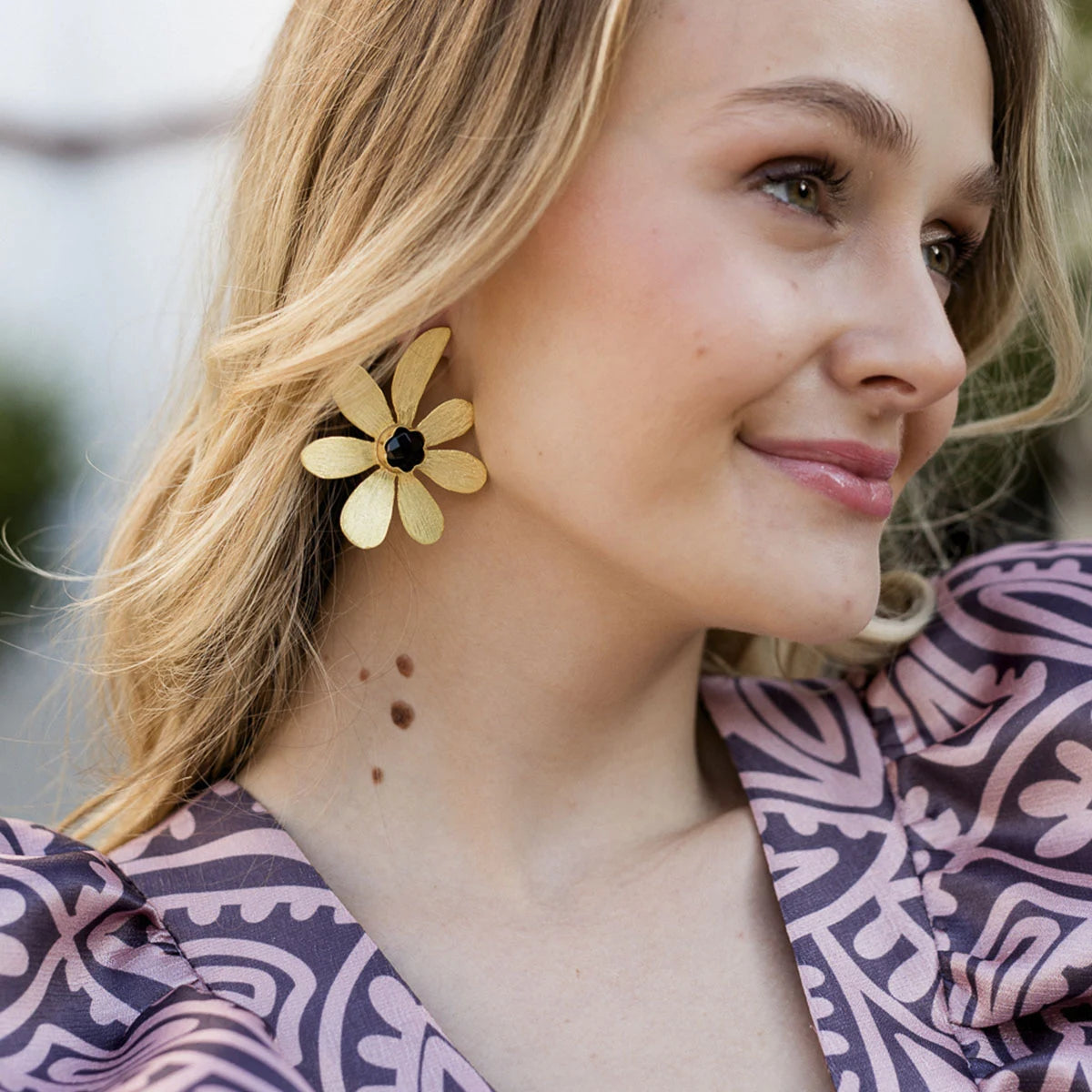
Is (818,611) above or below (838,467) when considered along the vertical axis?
below

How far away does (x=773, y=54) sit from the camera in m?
1.22

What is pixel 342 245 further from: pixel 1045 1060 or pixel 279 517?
pixel 1045 1060

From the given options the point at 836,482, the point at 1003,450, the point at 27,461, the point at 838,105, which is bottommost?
the point at 1003,450

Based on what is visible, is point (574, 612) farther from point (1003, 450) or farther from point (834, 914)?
point (1003, 450)

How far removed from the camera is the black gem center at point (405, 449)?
138 centimetres

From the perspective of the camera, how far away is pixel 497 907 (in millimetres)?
1398

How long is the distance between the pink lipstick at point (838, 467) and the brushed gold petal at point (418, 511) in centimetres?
35

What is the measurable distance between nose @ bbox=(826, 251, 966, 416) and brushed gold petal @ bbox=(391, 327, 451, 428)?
16.1 inches

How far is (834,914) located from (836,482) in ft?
1.52

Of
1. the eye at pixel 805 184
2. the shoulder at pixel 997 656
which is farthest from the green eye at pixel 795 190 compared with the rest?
the shoulder at pixel 997 656

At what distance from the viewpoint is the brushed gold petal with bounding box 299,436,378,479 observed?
4.48 feet

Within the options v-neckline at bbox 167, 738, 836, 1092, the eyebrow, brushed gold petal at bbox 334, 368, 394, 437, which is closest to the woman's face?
the eyebrow

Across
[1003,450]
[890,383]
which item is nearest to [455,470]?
[890,383]

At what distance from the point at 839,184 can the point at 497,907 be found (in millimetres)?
831
